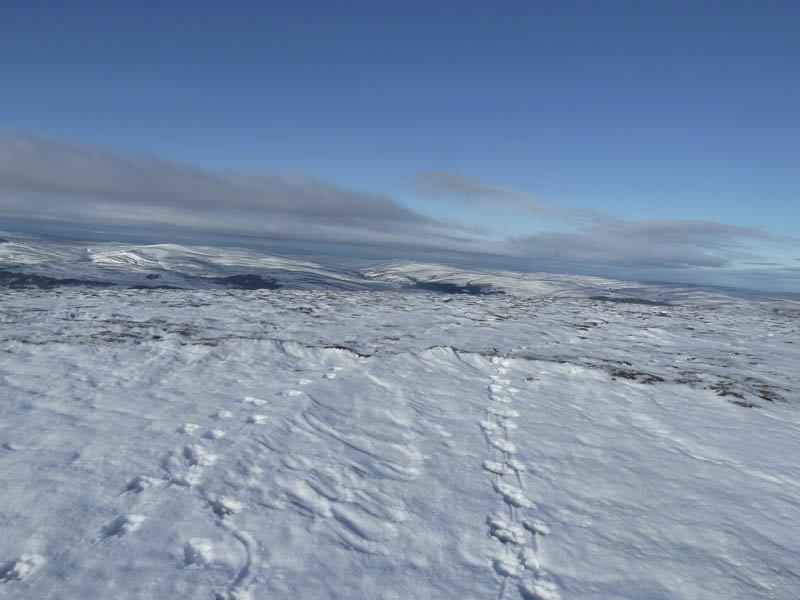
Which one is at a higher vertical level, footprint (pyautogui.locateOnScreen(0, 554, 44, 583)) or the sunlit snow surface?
the sunlit snow surface

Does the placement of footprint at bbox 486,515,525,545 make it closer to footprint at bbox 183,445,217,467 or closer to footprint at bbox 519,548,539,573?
footprint at bbox 519,548,539,573

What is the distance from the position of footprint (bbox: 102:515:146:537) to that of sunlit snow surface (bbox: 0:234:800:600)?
0.04 m

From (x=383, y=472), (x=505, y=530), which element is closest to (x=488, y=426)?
(x=383, y=472)

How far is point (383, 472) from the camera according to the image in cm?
629

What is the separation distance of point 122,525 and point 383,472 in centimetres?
325

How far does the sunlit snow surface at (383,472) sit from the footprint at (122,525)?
0.04 meters

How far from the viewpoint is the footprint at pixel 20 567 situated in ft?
12.7

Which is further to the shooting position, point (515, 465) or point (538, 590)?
point (515, 465)

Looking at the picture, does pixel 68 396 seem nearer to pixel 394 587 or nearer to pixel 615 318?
pixel 394 587

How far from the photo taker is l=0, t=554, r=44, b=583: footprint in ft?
12.7

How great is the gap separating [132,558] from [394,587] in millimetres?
2615

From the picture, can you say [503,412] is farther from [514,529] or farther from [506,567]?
[506,567]

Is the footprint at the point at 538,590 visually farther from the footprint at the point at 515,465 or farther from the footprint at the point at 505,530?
the footprint at the point at 515,465

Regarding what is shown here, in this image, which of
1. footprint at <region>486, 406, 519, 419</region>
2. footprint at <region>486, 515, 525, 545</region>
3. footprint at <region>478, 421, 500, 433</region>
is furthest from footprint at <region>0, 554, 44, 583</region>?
footprint at <region>486, 406, 519, 419</region>
